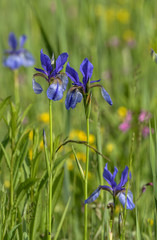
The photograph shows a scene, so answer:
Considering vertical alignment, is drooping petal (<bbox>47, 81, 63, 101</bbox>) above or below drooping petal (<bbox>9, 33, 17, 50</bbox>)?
below

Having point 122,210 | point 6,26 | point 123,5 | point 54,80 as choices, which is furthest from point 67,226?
point 123,5

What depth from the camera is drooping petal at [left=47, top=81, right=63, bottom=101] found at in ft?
3.76

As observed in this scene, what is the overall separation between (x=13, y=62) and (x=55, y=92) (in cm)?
181

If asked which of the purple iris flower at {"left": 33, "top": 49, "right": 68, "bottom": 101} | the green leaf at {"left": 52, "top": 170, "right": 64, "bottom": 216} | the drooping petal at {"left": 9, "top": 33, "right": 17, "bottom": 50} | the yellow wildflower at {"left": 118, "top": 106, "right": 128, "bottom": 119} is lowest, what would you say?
the green leaf at {"left": 52, "top": 170, "right": 64, "bottom": 216}

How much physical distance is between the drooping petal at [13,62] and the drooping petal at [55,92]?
1.73 meters

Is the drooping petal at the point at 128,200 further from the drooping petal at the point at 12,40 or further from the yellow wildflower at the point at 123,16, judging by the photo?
the yellow wildflower at the point at 123,16

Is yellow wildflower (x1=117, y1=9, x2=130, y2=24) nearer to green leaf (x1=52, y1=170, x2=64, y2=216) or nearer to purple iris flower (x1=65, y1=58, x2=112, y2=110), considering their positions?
green leaf (x1=52, y1=170, x2=64, y2=216)

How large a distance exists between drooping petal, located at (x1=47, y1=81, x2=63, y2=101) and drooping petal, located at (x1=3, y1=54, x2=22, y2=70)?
1.73m

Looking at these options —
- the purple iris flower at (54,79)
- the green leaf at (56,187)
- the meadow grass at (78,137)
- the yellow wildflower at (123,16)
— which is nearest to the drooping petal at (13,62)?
the meadow grass at (78,137)

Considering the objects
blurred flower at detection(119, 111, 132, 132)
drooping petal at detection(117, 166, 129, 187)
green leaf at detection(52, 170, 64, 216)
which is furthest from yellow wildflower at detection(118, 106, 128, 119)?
drooping petal at detection(117, 166, 129, 187)

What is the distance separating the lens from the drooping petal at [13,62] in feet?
9.31

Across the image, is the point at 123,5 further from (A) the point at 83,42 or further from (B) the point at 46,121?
(B) the point at 46,121

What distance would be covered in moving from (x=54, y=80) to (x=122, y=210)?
0.46 m

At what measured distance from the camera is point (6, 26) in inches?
210
